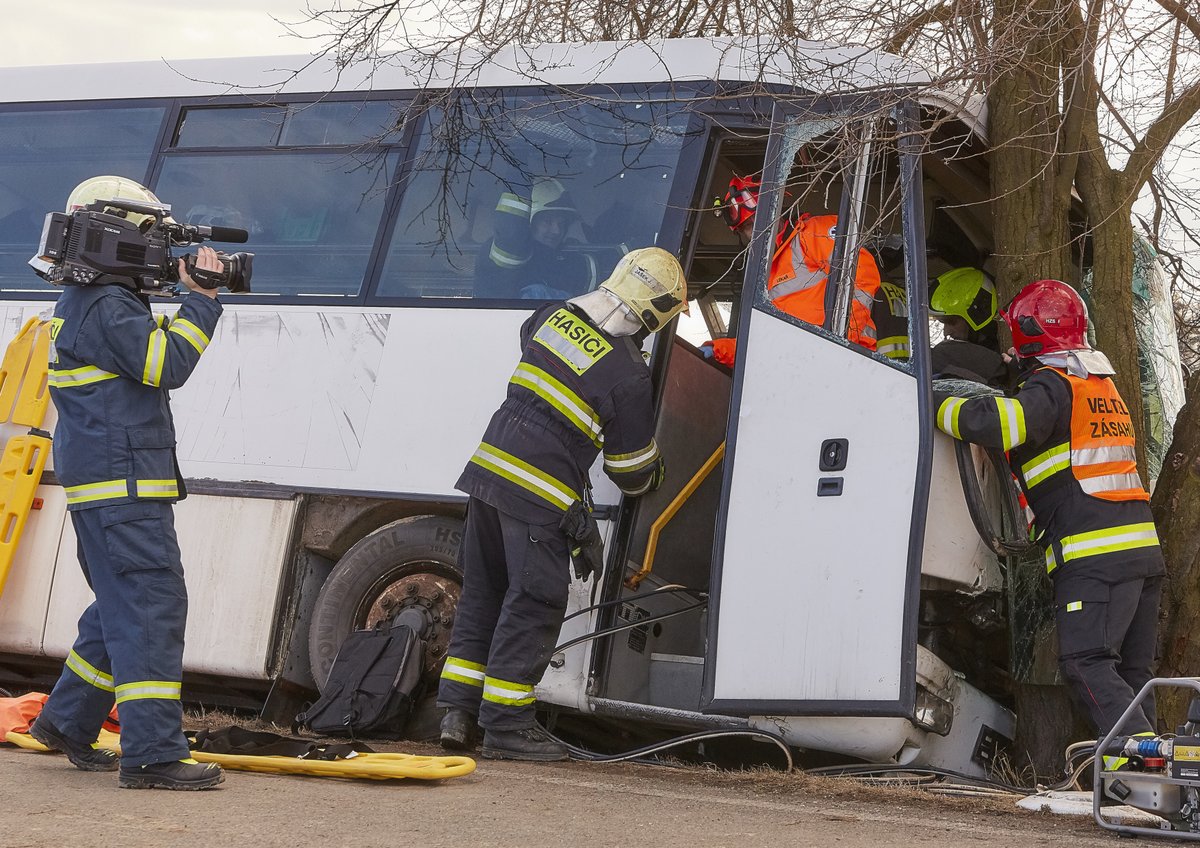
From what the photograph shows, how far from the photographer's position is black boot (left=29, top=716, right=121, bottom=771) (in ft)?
14.4

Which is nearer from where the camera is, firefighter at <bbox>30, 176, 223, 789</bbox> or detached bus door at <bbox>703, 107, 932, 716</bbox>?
firefighter at <bbox>30, 176, 223, 789</bbox>

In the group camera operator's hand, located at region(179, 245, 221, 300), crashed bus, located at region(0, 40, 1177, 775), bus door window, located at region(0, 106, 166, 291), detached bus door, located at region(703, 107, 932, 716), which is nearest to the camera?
camera operator's hand, located at region(179, 245, 221, 300)

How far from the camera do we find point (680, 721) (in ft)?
15.8

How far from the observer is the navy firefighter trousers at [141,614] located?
13.2 ft

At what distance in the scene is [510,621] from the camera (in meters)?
4.91

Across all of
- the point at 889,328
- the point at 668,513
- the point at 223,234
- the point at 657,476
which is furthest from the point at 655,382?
the point at 223,234

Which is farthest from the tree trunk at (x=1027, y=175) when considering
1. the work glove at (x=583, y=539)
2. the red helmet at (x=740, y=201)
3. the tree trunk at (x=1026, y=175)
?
the work glove at (x=583, y=539)

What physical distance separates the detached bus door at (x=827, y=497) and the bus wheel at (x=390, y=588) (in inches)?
50.9

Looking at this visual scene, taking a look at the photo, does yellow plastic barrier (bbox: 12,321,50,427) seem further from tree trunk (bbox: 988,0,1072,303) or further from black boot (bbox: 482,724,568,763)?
tree trunk (bbox: 988,0,1072,303)

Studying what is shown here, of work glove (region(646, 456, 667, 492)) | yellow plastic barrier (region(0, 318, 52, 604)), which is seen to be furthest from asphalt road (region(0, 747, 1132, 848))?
yellow plastic barrier (region(0, 318, 52, 604))

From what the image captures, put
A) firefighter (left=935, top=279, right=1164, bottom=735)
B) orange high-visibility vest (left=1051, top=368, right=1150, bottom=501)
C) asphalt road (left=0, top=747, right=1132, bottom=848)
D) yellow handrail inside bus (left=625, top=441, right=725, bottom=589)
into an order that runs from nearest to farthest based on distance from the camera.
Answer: asphalt road (left=0, top=747, right=1132, bottom=848) → firefighter (left=935, top=279, right=1164, bottom=735) → orange high-visibility vest (left=1051, top=368, right=1150, bottom=501) → yellow handrail inside bus (left=625, top=441, right=725, bottom=589)

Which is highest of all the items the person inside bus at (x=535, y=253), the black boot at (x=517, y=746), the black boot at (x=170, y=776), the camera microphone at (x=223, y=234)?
the person inside bus at (x=535, y=253)

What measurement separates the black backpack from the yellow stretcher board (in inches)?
25.0

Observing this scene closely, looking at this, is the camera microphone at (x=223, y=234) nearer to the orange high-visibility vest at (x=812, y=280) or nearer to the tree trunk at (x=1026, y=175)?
the orange high-visibility vest at (x=812, y=280)
